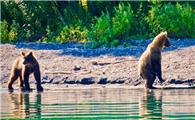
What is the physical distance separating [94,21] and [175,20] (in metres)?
4.64

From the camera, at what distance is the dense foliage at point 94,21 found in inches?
785

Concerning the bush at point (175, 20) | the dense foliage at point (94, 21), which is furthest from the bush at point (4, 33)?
the bush at point (175, 20)

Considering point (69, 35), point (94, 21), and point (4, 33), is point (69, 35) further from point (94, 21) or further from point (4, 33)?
point (4, 33)

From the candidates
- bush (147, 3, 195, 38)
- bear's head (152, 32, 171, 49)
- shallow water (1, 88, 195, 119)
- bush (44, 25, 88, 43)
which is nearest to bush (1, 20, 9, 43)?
bush (44, 25, 88, 43)

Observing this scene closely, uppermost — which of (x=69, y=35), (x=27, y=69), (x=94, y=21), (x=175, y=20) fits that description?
(x=94, y=21)

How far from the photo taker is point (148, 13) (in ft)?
70.2

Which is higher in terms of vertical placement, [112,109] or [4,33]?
[4,33]

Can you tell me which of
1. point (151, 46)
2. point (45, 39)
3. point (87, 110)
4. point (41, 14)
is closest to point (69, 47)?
point (45, 39)

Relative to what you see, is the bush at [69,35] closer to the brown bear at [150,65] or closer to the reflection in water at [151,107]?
the brown bear at [150,65]

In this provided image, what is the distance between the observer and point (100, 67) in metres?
16.8

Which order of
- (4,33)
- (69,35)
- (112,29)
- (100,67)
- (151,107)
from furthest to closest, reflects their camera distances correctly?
(69,35), (4,33), (112,29), (100,67), (151,107)

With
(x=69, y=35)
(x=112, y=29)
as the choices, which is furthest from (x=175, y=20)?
(x=69, y=35)

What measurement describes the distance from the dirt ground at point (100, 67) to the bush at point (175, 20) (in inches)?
67.1

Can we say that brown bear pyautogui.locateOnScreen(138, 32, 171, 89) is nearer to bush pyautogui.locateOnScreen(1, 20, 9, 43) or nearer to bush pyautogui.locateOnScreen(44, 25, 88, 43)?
bush pyautogui.locateOnScreen(44, 25, 88, 43)
